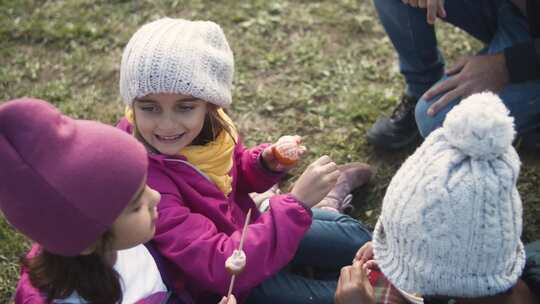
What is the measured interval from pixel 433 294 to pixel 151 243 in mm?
897

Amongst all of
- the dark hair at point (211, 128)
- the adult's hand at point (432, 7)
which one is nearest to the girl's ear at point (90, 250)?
the dark hair at point (211, 128)

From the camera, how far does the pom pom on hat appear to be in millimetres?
1321

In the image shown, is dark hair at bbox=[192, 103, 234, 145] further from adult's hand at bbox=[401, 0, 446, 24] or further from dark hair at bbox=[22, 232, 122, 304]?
adult's hand at bbox=[401, 0, 446, 24]

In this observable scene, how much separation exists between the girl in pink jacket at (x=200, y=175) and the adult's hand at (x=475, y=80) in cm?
69

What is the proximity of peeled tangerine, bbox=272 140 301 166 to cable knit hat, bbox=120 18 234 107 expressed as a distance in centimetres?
33

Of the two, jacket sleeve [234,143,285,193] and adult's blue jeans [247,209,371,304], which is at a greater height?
jacket sleeve [234,143,285,193]

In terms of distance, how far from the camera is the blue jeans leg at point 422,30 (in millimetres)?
2699

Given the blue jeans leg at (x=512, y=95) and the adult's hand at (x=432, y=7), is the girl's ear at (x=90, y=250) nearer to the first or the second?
the blue jeans leg at (x=512, y=95)

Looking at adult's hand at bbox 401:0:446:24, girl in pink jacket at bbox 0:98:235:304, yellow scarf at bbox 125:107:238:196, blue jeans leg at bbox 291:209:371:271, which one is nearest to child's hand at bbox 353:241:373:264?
blue jeans leg at bbox 291:209:371:271

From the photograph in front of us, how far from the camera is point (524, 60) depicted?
243 cm

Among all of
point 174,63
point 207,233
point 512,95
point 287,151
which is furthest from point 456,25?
point 207,233

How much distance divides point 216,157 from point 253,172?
26 cm

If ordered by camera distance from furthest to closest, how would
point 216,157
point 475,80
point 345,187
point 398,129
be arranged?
point 398,129, point 345,187, point 475,80, point 216,157

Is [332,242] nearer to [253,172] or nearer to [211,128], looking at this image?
[253,172]
